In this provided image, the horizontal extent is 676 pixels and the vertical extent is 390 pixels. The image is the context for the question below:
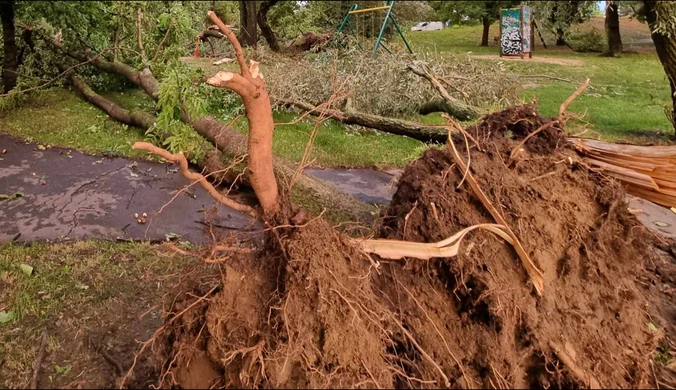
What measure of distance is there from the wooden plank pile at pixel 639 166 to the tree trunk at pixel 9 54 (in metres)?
8.28

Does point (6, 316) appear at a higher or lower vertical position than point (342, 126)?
higher

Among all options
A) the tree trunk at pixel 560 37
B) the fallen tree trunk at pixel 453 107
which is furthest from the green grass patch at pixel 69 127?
the tree trunk at pixel 560 37

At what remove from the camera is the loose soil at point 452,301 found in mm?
2568

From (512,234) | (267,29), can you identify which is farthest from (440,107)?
(267,29)

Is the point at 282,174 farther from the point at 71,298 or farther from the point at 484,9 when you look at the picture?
the point at 484,9

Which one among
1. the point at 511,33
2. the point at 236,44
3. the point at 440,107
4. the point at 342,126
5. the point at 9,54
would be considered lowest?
the point at 511,33

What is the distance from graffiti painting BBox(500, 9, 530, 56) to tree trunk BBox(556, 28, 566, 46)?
5596mm

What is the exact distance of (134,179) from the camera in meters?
6.34

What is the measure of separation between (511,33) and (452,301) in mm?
19895

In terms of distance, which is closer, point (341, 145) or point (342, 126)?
point (341, 145)

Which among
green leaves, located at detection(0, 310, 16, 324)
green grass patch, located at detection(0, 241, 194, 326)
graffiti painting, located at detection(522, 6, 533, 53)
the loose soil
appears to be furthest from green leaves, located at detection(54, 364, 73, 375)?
graffiti painting, located at detection(522, 6, 533, 53)

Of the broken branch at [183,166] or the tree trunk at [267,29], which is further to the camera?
the tree trunk at [267,29]

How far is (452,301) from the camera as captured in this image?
9.82ft

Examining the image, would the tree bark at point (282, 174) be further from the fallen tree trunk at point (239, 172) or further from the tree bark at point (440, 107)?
the tree bark at point (440, 107)
